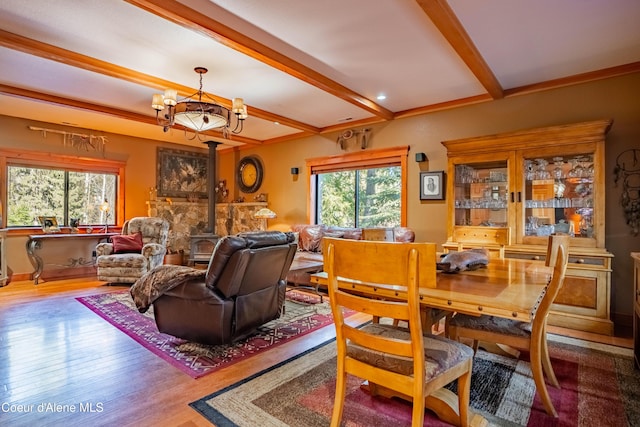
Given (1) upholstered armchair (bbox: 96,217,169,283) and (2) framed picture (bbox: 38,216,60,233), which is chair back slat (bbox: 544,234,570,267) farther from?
(2) framed picture (bbox: 38,216,60,233)

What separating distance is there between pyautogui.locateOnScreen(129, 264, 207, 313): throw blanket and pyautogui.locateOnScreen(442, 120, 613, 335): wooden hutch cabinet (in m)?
2.85

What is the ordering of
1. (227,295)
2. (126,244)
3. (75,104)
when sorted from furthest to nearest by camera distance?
(126,244) < (75,104) < (227,295)

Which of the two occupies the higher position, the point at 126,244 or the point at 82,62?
the point at 82,62

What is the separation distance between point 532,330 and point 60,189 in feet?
23.0

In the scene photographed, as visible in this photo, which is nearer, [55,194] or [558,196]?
[558,196]

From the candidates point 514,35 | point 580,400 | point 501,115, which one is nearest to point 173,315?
point 580,400

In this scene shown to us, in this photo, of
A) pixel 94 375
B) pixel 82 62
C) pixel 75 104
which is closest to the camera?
pixel 94 375

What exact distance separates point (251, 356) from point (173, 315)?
0.76 meters

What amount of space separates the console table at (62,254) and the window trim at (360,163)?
136 inches

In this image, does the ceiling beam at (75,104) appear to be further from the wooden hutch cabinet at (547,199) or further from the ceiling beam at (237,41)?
the wooden hutch cabinet at (547,199)

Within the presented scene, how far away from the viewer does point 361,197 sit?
568 cm

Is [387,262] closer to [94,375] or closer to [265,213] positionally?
[94,375]

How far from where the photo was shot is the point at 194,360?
253 cm

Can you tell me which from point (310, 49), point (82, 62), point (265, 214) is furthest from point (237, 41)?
point (265, 214)
